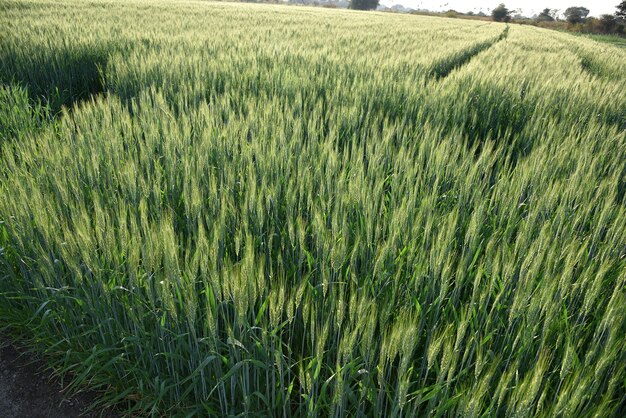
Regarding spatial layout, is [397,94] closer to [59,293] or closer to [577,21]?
[59,293]

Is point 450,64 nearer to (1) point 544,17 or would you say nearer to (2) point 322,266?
(2) point 322,266

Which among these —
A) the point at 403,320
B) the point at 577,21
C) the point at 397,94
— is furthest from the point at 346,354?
the point at 577,21

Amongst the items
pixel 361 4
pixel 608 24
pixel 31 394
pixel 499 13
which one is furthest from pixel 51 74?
pixel 361 4

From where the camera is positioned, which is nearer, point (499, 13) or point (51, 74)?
point (51, 74)

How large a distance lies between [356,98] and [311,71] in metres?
1.26

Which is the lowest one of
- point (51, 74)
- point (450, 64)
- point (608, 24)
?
point (51, 74)

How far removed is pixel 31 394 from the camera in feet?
4.83

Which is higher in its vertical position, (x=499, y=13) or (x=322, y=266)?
(x=499, y=13)

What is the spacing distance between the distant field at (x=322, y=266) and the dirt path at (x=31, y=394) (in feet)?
0.24

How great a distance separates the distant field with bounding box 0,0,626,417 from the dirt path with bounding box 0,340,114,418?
74 mm

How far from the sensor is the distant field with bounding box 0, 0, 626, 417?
96cm

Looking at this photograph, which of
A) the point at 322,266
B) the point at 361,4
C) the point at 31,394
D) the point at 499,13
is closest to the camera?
the point at 322,266

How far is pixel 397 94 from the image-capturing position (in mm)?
3432

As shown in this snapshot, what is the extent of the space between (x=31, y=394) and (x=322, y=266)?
50.4 inches
